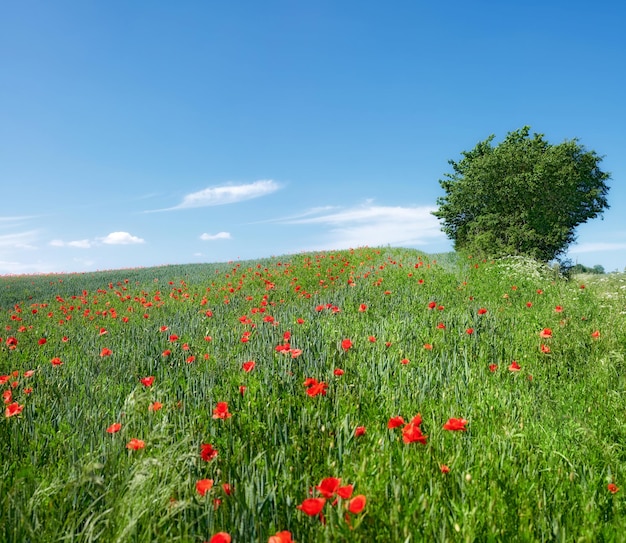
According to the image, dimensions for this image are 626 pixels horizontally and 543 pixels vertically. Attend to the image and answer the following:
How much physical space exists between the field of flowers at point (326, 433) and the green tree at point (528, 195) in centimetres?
1979

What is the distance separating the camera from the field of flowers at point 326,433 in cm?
216

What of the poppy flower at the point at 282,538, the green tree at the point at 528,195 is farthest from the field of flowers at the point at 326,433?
the green tree at the point at 528,195

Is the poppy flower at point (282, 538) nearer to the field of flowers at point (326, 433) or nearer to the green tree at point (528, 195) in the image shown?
the field of flowers at point (326, 433)

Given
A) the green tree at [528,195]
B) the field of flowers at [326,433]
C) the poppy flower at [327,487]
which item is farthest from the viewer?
the green tree at [528,195]

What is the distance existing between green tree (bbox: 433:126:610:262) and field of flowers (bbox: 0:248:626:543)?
64.9ft

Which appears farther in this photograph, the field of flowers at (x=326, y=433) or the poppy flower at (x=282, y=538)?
the field of flowers at (x=326, y=433)

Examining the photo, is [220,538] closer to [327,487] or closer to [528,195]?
[327,487]

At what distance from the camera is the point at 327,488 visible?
6.03 feet

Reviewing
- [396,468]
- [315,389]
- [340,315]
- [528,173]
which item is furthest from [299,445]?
[528,173]

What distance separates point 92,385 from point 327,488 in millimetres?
3900

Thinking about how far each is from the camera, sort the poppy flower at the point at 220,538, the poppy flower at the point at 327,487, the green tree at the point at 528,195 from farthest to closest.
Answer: the green tree at the point at 528,195, the poppy flower at the point at 327,487, the poppy flower at the point at 220,538

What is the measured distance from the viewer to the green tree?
1020 inches

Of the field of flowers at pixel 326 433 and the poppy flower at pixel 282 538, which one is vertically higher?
the poppy flower at pixel 282 538

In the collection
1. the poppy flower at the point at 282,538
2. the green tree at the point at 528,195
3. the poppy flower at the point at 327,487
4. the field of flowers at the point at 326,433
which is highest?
the green tree at the point at 528,195
